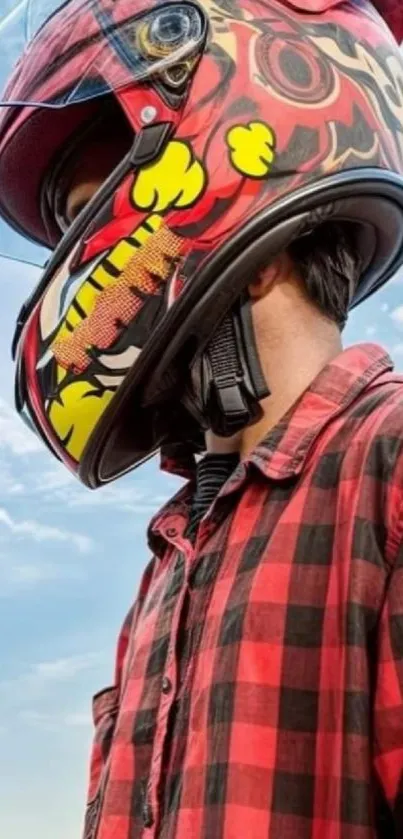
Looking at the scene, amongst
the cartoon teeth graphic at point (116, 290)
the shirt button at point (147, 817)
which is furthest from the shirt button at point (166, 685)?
the cartoon teeth graphic at point (116, 290)

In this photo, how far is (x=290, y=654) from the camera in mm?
1040

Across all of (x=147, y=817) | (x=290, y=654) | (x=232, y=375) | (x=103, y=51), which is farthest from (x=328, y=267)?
(x=147, y=817)

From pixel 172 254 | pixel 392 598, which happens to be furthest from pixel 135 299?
pixel 392 598

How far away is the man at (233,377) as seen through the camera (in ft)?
3.32

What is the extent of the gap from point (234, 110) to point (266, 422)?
0.35 metres

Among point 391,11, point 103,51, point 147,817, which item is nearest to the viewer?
point 147,817

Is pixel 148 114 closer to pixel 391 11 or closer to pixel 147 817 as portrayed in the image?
pixel 391 11

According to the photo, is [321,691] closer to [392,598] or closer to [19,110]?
[392,598]

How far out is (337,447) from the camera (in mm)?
1141

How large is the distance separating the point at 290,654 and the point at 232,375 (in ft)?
1.21

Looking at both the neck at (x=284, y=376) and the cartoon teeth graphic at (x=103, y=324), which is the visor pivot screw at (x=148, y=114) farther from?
the neck at (x=284, y=376)

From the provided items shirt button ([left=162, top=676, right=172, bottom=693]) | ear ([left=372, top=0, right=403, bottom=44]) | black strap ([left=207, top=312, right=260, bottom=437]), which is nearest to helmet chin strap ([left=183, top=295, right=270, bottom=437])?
black strap ([left=207, top=312, right=260, bottom=437])

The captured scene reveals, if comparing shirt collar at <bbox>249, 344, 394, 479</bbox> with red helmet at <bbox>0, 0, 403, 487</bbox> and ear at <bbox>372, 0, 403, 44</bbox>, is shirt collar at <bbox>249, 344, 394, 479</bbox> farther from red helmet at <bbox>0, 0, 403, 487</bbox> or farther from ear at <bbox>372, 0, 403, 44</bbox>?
ear at <bbox>372, 0, 403, 44</bbox>

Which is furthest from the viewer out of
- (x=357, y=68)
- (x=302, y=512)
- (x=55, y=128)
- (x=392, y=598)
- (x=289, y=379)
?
(x=55, y=128)
